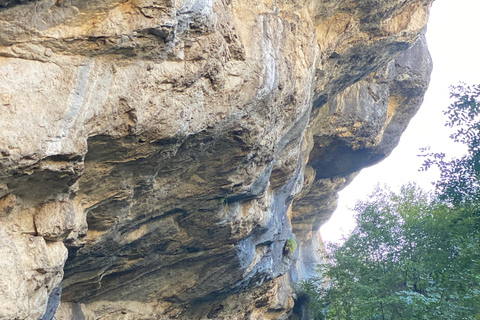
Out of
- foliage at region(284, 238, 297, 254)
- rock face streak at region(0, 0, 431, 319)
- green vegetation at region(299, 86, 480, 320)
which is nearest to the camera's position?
rock face streak at region(0, 0, 431, 319)

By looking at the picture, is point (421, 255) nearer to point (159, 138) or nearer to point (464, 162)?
point (464, 162)

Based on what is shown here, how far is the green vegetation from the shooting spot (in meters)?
14.3

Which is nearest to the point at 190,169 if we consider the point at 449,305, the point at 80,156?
the point at 80,156

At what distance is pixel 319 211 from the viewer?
86.5ft

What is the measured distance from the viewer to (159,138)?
7.72 metres

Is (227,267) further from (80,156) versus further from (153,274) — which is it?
(80,156)

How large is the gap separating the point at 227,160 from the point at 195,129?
192 cm

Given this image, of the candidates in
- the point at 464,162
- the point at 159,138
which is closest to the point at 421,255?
the point at 464,162

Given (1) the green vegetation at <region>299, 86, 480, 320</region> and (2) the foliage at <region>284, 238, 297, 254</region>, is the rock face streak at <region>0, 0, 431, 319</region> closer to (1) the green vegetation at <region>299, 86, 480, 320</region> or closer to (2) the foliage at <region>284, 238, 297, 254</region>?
(2) the foliage at <region>284, 238, 297, 254</region>

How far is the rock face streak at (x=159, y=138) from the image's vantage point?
6023mm

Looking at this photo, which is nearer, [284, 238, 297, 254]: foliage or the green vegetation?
the green vegetation

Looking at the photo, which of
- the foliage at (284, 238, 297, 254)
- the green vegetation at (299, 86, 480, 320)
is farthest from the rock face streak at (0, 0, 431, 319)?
the green vegetation at (299, 86, 480, 320)

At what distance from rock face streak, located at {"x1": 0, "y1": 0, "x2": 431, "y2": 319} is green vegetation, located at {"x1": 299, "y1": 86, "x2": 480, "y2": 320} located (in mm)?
3416

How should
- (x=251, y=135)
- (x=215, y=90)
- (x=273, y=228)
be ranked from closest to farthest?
(x=215, y=90) → (x=251, y=135) → (x=273, y=228)
